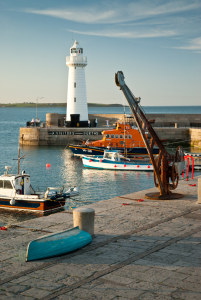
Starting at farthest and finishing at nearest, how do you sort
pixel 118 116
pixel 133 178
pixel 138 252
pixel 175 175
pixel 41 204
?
pixel 118 116, pixel 133 178, pixel 41 204, pixel 175 175, pixel 138 252

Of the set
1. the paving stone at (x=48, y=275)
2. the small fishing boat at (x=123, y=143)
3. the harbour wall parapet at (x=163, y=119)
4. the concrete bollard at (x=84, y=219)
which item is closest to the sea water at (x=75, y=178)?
the small fishing boat at (x=123, y=143)

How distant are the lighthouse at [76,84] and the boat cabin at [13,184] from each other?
108ft

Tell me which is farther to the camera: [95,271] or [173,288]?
[95,271]

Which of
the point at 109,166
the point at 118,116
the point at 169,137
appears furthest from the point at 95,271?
the point at 118,116

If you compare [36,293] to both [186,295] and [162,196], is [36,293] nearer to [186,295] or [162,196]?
[186,295]

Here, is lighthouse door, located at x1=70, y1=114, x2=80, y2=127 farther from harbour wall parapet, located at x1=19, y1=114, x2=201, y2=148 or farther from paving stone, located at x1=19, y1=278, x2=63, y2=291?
paving stone, located at x1=19, y1=278, x2=63, y2=291

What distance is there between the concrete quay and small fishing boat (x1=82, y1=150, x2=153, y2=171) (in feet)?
67.8

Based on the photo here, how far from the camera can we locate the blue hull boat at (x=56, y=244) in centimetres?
711

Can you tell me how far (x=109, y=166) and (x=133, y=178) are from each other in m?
3.95

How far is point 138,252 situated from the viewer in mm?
7469

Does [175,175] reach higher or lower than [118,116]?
lower

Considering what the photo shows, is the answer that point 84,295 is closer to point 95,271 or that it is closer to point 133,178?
point 95,271

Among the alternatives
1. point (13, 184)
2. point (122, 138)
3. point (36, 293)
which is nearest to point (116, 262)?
point (36, 293)

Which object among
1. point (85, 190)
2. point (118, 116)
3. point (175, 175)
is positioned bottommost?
point (85, 190)
